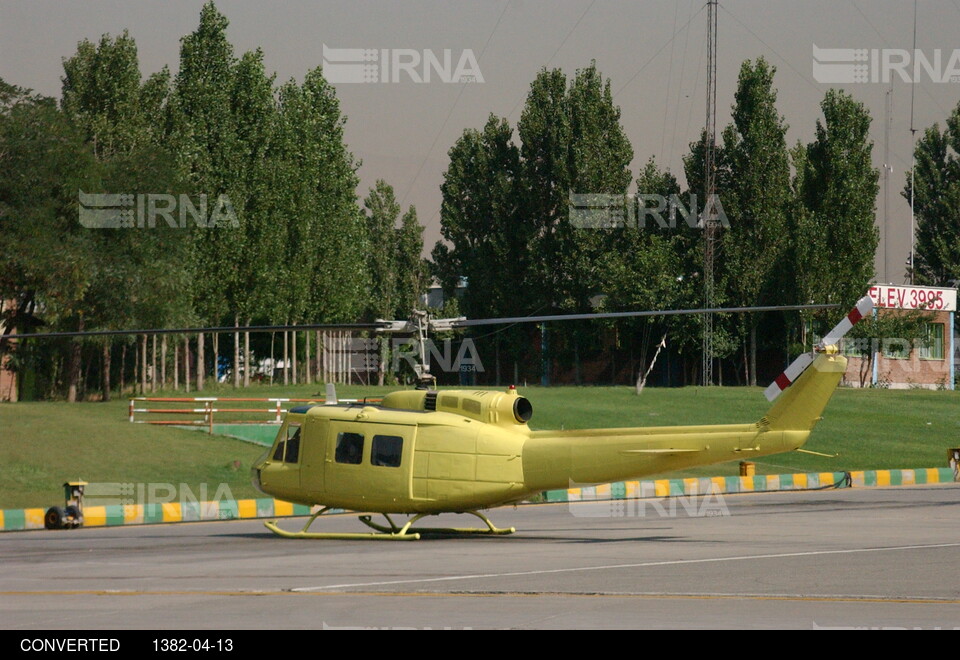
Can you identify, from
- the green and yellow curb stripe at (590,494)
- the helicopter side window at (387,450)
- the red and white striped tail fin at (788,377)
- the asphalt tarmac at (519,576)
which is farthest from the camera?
the green and yellow curb stripe at (590,494)

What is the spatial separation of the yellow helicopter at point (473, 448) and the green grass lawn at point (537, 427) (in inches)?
73.3

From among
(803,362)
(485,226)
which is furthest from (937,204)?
(803,362)

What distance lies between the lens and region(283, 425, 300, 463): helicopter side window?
59.3ft

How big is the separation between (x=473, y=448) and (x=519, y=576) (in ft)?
14.9

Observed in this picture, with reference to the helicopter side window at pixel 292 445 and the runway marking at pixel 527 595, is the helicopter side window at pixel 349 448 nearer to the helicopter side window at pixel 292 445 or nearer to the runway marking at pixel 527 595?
the helicopter side window at pixel 292 445

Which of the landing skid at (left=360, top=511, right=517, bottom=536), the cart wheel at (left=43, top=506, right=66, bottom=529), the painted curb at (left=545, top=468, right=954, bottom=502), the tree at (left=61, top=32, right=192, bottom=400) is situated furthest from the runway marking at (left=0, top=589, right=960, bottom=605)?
the tree at (left=61, top=32, right=192, bottom=400)

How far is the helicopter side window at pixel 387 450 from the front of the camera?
56.7ft

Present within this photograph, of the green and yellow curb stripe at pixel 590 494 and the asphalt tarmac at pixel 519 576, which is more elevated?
the asphalt tarmac at pixel 519 576

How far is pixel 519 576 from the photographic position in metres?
12.7

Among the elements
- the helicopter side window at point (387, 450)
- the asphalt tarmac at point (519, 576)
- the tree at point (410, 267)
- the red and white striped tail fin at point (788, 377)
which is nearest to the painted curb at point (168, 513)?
the asphalt tarmac at point (519, 576)

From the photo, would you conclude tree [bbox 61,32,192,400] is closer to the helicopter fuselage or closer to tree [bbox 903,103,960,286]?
the helicopter fuselage

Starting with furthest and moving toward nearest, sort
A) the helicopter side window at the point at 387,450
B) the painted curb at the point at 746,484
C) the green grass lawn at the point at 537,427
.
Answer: the green grass lawn at the point at 537,427, the painted curb at the point at 746,484, the helicopter side window at the point at 387,450

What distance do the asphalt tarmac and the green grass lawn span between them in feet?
11.5

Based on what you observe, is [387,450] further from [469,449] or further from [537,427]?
[537,427]
